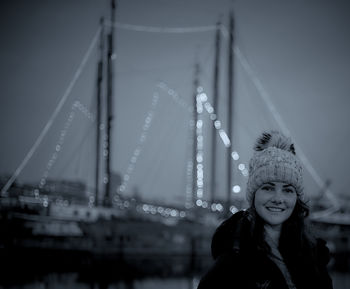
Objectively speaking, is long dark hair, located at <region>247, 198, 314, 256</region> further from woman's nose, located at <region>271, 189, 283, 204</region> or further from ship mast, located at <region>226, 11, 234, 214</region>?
ship mast, located at <region>226, 11, 234, 214</region>

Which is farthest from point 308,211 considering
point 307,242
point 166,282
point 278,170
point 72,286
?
point 166,282

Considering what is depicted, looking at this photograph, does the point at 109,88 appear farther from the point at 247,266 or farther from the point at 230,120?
the point at 247,266

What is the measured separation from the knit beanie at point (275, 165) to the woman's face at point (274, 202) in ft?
0.14

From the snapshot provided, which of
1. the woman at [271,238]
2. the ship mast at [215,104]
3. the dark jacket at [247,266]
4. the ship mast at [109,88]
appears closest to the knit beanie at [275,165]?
the woman at [271,238]

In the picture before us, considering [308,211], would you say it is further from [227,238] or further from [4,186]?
[4,186]

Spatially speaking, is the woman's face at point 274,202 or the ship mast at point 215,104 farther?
the ship mast at point 215,104

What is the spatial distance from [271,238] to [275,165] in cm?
43

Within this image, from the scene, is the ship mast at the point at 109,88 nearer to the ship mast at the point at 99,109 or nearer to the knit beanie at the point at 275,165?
the ship mast at the point at 99,109

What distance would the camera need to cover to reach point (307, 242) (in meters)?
2.78

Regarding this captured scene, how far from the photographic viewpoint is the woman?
241 centimetres

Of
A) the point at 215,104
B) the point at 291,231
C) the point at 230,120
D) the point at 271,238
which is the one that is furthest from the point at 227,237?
the point at 215,104

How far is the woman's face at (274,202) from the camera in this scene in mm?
2648

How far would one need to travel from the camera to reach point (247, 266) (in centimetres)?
242

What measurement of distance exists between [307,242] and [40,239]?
26985 millimetres
